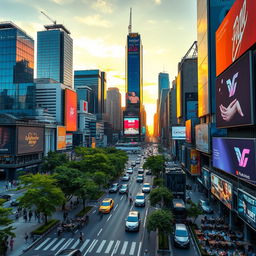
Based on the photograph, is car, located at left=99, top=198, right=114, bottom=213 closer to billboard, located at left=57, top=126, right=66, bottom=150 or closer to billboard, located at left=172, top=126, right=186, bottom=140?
billboard, located at left=172, top=126, right=186, bottom=140

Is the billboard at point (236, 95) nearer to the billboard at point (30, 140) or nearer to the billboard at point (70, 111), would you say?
the billboard at point (30, 140)

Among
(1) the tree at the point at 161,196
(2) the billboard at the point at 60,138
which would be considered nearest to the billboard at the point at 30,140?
(2) the billboard at the point at 60,138

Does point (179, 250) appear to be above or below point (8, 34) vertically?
below

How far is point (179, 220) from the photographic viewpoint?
29.1m

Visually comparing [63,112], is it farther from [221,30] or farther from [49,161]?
[221,30]

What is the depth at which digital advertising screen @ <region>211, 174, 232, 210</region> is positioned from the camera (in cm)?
2808

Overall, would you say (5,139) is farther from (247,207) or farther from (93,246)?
(247,207)

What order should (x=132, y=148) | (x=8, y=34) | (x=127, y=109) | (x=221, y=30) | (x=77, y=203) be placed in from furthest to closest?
(x=127, y=109) < (x=132, y=148) < (x=8, y=34) < (x=77, y=203) < (x=221, y=30)

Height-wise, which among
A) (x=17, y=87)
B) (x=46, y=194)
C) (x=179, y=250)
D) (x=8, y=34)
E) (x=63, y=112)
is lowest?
(x=179, y=250)

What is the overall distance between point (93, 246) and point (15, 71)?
10531 centimetres

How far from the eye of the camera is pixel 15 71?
108 meters

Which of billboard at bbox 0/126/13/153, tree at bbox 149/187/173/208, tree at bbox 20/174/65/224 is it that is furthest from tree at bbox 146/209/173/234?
billboard at bbox 0/126/13/153

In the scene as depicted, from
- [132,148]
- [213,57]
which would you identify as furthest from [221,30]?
[132,148]

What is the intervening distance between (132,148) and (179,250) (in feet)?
495
